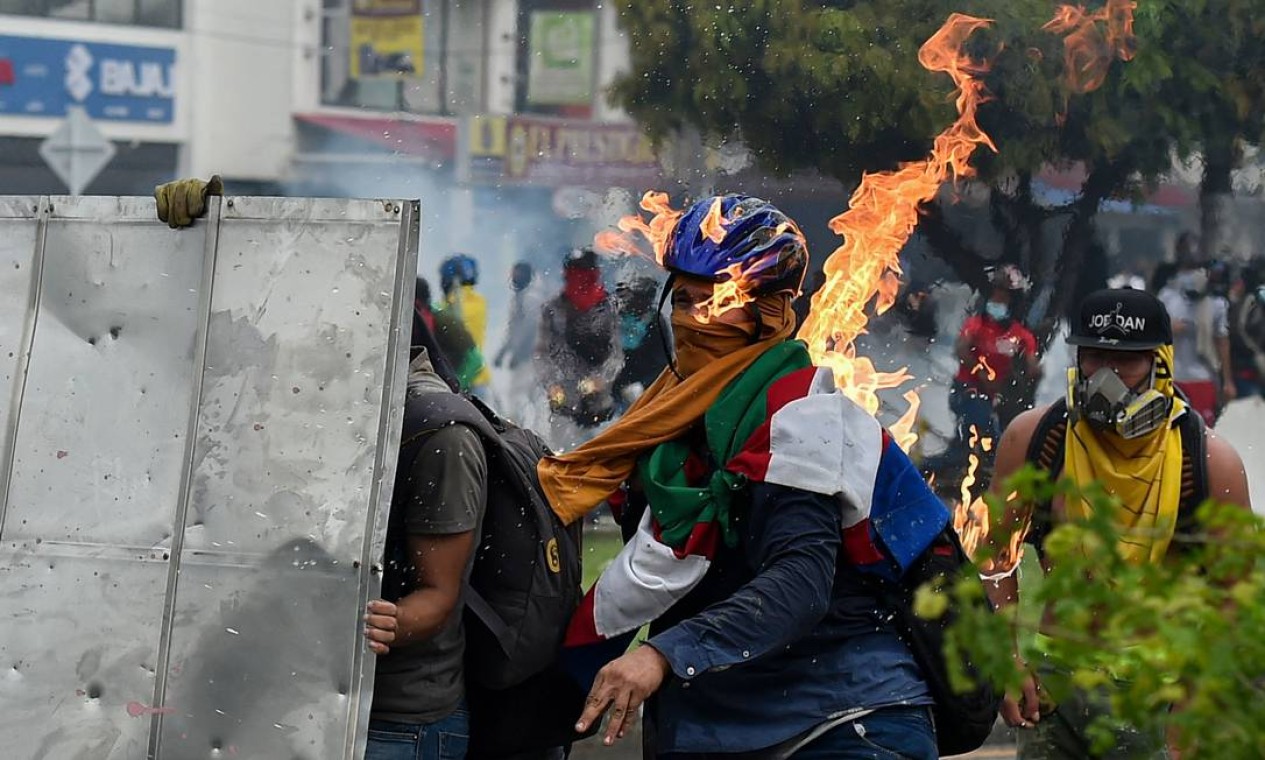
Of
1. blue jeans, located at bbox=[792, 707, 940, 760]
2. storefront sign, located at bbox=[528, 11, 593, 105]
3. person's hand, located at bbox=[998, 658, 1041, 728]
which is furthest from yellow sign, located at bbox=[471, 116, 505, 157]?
blue jeans, located at bbox=[792, 707, 940, 760]

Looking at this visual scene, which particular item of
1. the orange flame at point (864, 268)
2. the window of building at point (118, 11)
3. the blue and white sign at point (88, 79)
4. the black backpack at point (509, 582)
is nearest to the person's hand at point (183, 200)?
the black backpack at point (509, 582)

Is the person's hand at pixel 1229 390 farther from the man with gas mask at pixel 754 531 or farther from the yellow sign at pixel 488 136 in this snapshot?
the man with gas mask at pixel 754 531

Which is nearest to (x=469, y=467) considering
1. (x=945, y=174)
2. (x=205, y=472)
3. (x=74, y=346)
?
(x=205, y=472)

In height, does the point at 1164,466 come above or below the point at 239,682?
above

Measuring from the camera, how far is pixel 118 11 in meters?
13.5

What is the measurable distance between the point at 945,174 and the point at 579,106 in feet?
30.9

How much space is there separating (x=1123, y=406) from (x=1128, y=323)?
0.59 feet

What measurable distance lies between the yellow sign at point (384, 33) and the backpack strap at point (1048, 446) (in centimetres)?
965

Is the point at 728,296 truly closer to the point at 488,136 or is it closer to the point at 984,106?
the point at 488,136

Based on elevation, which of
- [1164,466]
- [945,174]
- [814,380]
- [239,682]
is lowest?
[239,682]

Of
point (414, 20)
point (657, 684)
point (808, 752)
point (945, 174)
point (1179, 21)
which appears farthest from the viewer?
point (414, 20)

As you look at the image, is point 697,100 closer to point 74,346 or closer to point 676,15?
point 676,15

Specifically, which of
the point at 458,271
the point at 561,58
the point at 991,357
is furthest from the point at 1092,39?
the point at 458,271

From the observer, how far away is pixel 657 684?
111 inches
